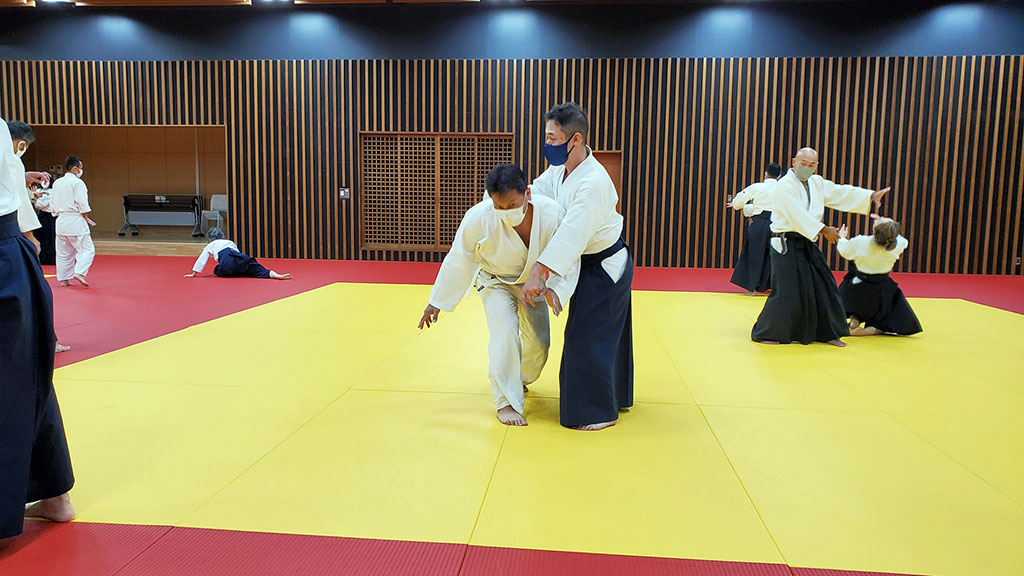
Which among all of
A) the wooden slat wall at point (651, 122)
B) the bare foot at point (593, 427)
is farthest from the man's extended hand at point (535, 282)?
the wooden slat wall at point (651, 122)

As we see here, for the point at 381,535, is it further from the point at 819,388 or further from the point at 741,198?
the point at 741,198

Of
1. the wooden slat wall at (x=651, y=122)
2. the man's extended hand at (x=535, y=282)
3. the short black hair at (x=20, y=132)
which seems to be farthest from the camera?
the wooden slat wall at (x=651, y=122)

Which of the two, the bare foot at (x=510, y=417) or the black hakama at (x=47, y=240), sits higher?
the black hakama at (x=47, y=240)

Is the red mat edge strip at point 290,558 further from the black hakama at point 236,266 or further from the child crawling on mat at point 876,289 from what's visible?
the black hakama at point 236,266

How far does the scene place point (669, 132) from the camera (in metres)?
10.7

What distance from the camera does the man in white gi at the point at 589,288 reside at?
2.91 meters

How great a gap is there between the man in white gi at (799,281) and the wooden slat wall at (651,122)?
19.6 ft

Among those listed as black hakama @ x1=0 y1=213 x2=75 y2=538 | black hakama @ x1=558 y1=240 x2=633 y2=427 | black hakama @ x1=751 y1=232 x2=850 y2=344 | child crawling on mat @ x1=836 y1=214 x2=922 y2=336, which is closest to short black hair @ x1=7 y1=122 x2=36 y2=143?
black hakama @ x1=0 y1=213 x2=75 y2=538

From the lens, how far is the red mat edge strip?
175cm

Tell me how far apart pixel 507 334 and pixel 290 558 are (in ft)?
4.65

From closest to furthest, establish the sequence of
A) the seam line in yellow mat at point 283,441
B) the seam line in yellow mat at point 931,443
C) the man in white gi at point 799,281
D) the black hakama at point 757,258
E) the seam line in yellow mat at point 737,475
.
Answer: the seam line in yellow mat at point 737,475
the seam line in yellow mat at point 283,441
the seam line in yellow mat at point 931,443
the man in white gi at point 799,281
the black hakama at point 757,258

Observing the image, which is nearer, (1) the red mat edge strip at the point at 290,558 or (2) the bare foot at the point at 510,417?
(1) the red mat edge strip at the point at 290,558

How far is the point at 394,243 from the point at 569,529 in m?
9.93

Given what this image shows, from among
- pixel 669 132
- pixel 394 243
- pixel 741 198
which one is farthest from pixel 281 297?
pixel 669 132
